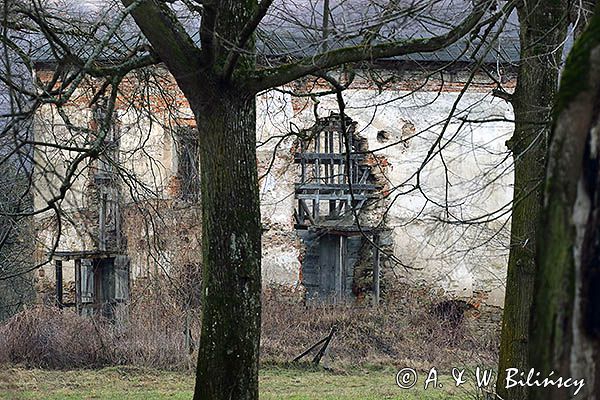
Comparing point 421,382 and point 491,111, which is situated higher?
point 491,111

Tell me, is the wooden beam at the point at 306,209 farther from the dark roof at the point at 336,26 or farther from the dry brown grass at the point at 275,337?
the dark roof at the point at 336,26

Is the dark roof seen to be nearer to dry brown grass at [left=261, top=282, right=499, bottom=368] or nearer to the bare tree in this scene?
the bare tree

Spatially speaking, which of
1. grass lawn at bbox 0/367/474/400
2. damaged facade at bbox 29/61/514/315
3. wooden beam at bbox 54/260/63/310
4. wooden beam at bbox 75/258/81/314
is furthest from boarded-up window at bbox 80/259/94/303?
grass lawn at bbox 0/367/474/400

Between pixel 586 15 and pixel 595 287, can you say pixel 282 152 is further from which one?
pixel 595 287

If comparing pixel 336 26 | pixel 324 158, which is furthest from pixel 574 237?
pixel 324 158

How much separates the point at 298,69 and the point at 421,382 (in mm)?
7710

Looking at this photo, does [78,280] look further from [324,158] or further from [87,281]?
[324,158]

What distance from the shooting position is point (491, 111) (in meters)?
16.5

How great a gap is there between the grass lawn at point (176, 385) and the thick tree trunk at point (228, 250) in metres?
4.66

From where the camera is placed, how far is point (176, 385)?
11273 millimetres

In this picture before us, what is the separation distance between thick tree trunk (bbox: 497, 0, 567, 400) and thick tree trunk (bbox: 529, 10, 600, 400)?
4440mm

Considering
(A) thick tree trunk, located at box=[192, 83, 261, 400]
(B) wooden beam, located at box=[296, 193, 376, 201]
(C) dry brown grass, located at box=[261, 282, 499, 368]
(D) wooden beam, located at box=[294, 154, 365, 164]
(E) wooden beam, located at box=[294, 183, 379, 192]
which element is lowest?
(C) dry brown grass, located at box=[261, 282, 499, 368]

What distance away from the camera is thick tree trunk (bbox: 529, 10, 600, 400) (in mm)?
1976

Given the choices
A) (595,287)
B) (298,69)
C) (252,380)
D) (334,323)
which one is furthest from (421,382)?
(595,287)
